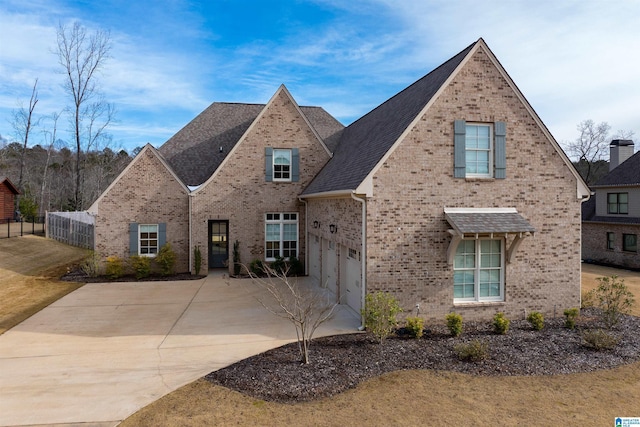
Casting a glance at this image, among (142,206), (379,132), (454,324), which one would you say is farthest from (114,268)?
(454,324)

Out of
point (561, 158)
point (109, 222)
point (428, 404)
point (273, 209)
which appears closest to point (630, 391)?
point (428, 404)

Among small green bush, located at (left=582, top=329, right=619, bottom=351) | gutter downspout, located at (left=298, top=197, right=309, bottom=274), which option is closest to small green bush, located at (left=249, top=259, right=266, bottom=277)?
gutter downspout, located at (left=298, top=197, right=309, bottom=274)

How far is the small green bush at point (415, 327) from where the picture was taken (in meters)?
9.66

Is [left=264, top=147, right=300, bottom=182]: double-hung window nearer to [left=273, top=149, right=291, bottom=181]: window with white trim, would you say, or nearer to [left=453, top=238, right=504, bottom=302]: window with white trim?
[left=273, top=149, right=291, bottom=181]: window with white trim

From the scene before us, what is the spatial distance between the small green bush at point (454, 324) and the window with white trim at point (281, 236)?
9.74 m

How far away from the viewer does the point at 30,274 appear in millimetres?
17672

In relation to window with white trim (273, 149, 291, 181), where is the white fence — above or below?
below

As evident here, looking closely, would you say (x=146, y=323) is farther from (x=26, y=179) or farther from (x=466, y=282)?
(x=26, y=179)

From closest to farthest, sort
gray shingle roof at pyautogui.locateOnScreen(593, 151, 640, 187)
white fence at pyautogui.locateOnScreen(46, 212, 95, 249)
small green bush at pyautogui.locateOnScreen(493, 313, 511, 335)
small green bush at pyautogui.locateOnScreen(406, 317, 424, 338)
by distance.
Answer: small green bush at pyautogui.locateOnScreen(406, 317, 424, 338), small green bush at pyautogui.locateOnScreen(493, 313, 511, 335), gray shingle roof at pyautogui.locateOnScreen(593, 151, 640, 187), white fence at pyautogui.locateOnScreen(46, 212, 95, 249)

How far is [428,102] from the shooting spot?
35.2ft

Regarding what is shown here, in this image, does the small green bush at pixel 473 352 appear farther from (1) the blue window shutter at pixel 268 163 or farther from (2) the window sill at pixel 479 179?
(1) the blue window shutter at pixel 268 163

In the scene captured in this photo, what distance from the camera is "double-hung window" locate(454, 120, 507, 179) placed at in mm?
11156

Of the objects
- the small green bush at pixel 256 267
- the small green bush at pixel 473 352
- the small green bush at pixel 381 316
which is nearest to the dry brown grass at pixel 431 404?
the small green bush at pixel 473 352

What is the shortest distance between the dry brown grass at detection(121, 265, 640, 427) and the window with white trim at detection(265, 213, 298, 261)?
11249mm
